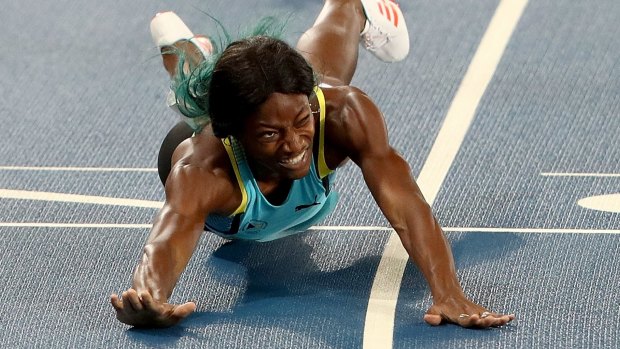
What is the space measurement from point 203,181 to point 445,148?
118 cm

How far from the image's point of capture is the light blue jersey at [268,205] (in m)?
2.70

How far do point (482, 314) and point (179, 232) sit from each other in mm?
662

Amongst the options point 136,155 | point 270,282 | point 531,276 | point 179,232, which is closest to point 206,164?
point 179,232

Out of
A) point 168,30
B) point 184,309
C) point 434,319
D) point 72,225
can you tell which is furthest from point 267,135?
point 168,30

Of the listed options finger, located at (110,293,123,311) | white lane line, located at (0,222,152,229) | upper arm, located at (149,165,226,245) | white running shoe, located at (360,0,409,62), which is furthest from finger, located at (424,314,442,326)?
white running shoe, located at (360,0,409,62)

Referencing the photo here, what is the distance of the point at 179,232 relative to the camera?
253 cm

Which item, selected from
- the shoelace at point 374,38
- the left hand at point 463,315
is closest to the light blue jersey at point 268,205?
the left hand at point 463,315

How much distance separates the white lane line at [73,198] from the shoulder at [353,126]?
2.41ft

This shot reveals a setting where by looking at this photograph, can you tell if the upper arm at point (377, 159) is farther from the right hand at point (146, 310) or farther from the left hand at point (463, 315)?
the right hand at point (146, 310)

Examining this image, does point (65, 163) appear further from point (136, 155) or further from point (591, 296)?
point (591, 296)

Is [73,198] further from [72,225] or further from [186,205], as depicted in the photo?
[186,205]

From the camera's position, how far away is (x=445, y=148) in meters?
3.60

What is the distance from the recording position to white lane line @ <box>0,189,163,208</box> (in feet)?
11.0

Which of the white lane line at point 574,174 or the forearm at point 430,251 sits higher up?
the forearm at point 430,251
